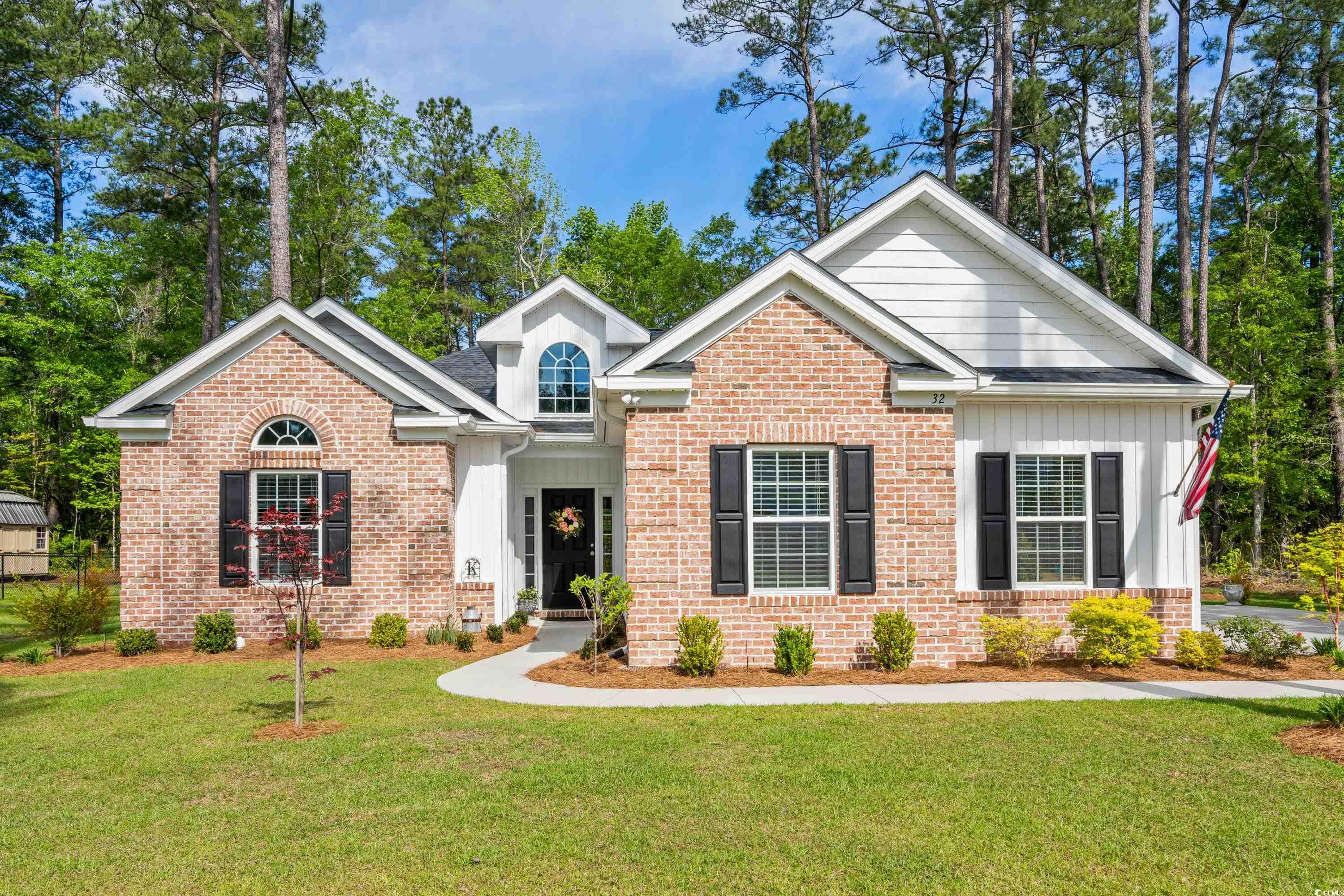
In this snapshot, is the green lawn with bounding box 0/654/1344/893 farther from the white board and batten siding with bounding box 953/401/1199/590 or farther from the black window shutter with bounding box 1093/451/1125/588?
the white board and batten siding with bounding box 953/401/1199/590

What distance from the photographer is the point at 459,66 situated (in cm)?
3027

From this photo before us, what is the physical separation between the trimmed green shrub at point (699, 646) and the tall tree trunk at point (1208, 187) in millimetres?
18159

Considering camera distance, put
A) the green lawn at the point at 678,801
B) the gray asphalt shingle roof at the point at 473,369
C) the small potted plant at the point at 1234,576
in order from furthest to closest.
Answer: the small potted plant at the point at 1234,576, the gray asphalt shingle roof at the point at 473,369, the green lawn at the point at 678,801

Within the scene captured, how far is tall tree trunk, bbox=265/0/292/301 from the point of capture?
644 inches

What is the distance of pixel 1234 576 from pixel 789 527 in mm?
16074

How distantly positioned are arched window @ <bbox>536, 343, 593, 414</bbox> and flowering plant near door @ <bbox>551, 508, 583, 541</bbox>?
6.51 ft

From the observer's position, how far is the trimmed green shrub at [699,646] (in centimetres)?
898

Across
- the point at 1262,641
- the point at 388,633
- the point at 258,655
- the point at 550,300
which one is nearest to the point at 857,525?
the point at 1262,641

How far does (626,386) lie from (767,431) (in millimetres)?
1748

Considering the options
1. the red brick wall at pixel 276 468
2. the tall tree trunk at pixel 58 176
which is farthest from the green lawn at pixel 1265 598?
the tall tree trunk at pixel 58 176

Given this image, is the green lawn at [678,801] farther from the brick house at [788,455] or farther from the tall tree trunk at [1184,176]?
the tall tree trunk at [1184,176]

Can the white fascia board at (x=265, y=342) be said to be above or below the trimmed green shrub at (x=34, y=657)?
above

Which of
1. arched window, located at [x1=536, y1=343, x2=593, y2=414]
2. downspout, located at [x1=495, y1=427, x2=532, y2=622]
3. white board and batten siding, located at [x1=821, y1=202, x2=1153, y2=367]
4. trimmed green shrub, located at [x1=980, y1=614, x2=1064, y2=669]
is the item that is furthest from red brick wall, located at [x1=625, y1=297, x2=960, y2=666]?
arched window, located at [x1=536, y1=343, x2=593, y2=414]

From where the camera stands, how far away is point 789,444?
945 centimetres
